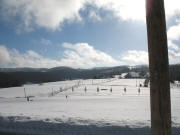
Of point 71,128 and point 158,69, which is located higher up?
point 158,69

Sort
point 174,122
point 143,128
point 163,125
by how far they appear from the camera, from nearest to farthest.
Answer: point 163,125, point 143,128, point 174,122

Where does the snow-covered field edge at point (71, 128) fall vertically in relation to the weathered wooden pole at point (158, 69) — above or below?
below

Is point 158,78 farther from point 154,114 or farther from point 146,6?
point 146,6

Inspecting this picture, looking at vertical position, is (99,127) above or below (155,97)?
below

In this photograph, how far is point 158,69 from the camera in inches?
89.4

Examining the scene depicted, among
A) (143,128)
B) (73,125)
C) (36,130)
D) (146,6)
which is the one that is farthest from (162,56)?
(36,130)

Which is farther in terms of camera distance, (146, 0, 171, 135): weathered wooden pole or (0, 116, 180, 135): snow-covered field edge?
(0, 116, 180, 135): snow-covered field edge

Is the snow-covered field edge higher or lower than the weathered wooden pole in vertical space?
lower

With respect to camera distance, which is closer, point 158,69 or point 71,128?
point 158,69

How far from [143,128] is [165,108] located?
410cm

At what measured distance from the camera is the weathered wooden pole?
89.4 inches

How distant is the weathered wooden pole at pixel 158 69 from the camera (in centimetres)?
227

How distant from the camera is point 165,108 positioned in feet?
7.48

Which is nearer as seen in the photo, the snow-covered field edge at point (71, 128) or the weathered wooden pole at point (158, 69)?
the weathered wooden pole at point (158, 69)
